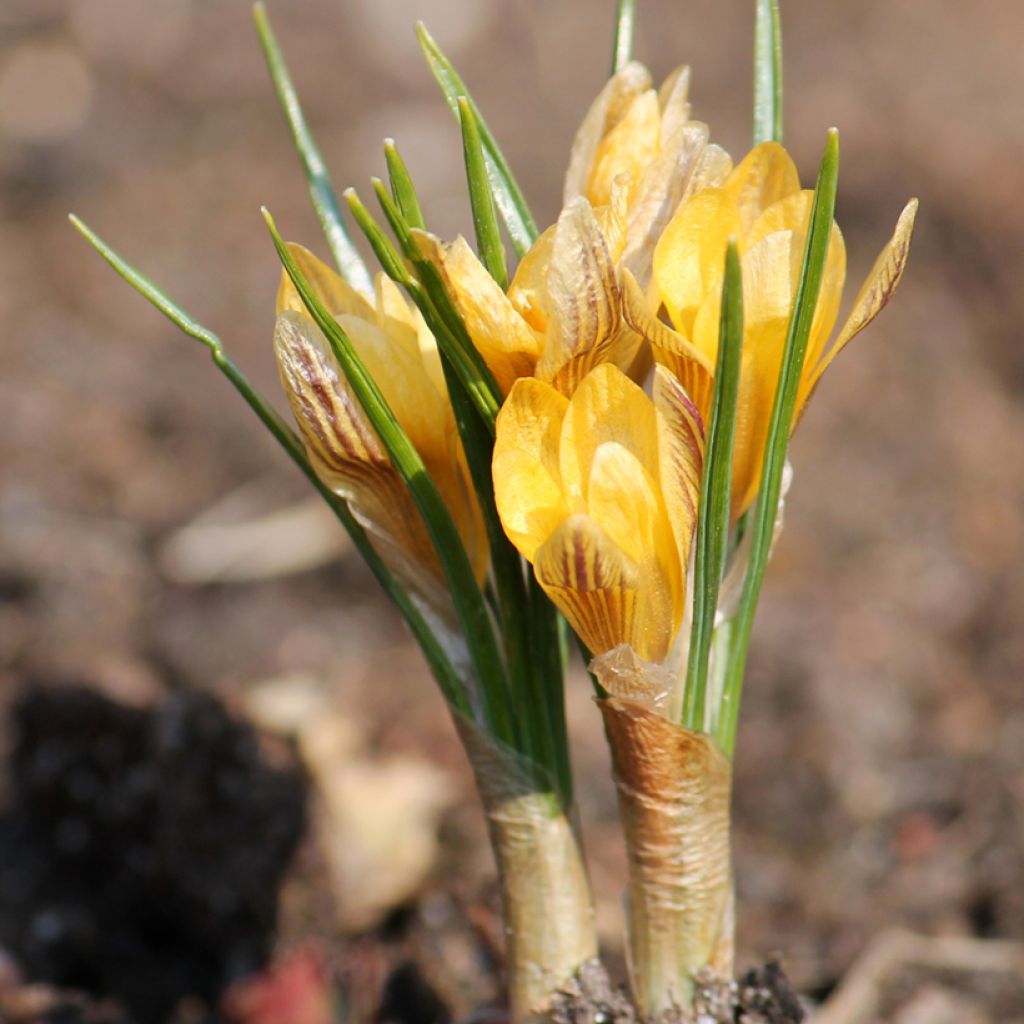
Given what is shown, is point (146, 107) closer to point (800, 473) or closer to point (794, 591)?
point (800, 473)

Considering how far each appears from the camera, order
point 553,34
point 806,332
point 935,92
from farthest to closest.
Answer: point 553,34
point 935,92
point 806,332

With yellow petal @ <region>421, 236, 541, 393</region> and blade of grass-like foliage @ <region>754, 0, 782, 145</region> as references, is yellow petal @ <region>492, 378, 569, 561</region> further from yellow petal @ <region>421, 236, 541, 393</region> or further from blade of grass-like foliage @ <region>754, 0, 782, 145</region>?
blade of grass-like foliage @ <region>754, 0, 782, 145</region>

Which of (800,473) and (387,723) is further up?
(800,473)

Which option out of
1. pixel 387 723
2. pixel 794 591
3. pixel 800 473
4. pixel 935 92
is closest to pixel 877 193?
pixel 935 92

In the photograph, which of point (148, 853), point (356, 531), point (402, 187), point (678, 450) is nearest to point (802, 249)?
point (678, 450)

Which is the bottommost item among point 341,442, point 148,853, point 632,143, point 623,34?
point 148,853

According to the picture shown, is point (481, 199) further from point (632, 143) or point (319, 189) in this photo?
point (319, 189)
